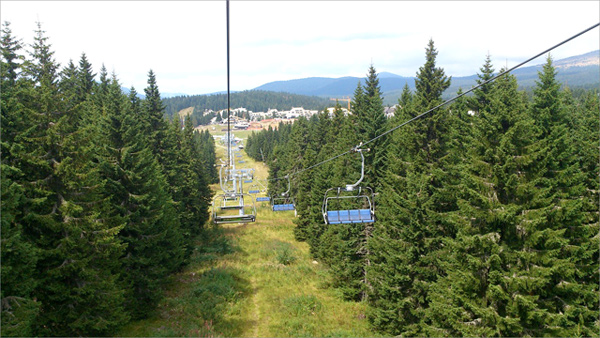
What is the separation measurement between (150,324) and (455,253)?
54.0 feet

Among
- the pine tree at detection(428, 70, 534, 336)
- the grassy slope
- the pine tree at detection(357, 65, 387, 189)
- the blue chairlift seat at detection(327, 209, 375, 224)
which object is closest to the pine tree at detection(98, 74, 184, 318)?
the grassy slope

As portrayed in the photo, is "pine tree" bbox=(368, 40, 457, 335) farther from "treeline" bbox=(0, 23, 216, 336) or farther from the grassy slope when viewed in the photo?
"treeline" bbox=(0, 23, 216, 336)

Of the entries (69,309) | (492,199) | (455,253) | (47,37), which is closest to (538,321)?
(455,253)

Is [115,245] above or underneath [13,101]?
underneath

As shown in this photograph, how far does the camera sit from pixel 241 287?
2675 centimetres

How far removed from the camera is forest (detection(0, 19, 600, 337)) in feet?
44.5

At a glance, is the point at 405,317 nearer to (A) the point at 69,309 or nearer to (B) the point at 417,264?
(B) the point at 417,264

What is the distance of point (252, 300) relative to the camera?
24969 mm

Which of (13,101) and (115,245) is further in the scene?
(115,245)

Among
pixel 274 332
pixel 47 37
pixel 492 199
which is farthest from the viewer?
pixel 47 37

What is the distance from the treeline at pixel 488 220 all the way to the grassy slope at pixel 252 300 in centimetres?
345

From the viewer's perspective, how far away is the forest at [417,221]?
1355 cm

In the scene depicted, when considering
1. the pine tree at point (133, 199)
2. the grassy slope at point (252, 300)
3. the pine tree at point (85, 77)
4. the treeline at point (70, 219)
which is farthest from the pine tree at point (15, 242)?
the pine tree at point (85, 77)

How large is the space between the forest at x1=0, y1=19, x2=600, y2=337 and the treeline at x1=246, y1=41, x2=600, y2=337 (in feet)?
0.23
